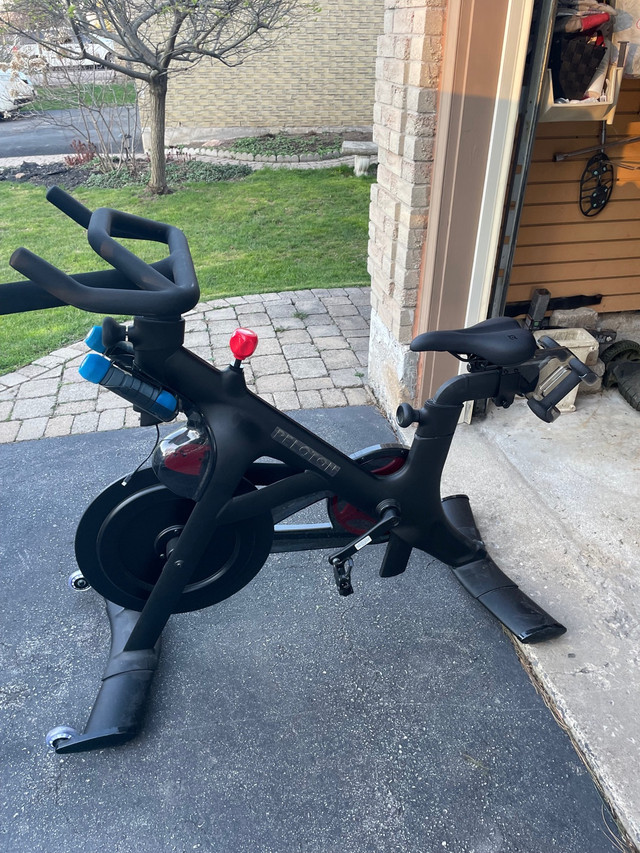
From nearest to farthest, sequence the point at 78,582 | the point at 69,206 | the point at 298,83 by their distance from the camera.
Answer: the point at 69,206
the point at 78,582
the point at 298,83

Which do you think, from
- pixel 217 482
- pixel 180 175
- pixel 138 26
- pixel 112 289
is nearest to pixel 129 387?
pixel 112 289

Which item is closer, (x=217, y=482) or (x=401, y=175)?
(x=217, y=482)

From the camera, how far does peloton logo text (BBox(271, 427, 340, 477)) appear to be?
1.99m

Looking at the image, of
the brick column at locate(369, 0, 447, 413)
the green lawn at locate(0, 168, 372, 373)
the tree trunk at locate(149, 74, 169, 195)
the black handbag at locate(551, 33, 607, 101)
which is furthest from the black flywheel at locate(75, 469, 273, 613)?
the tree trunk at locate(149, 74, 169, 195)

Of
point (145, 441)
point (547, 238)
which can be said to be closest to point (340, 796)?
point (145, 441)

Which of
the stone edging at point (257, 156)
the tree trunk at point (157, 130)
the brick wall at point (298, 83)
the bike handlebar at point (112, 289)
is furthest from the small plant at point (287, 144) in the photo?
the bike handlebar at point (112, 289)

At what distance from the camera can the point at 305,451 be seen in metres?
2.05

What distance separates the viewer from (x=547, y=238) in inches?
150

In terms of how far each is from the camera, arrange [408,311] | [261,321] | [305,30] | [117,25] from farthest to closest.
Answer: [305,30] < [117,25] < [261,321] < [408,311]

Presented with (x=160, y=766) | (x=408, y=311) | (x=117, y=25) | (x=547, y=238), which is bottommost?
(x=160, y=766)

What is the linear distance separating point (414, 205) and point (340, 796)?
100 inches

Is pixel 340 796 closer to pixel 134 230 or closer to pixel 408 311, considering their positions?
pixel 134 230

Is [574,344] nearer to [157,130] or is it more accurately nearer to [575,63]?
[575,63]

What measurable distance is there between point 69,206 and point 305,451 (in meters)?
1.03
